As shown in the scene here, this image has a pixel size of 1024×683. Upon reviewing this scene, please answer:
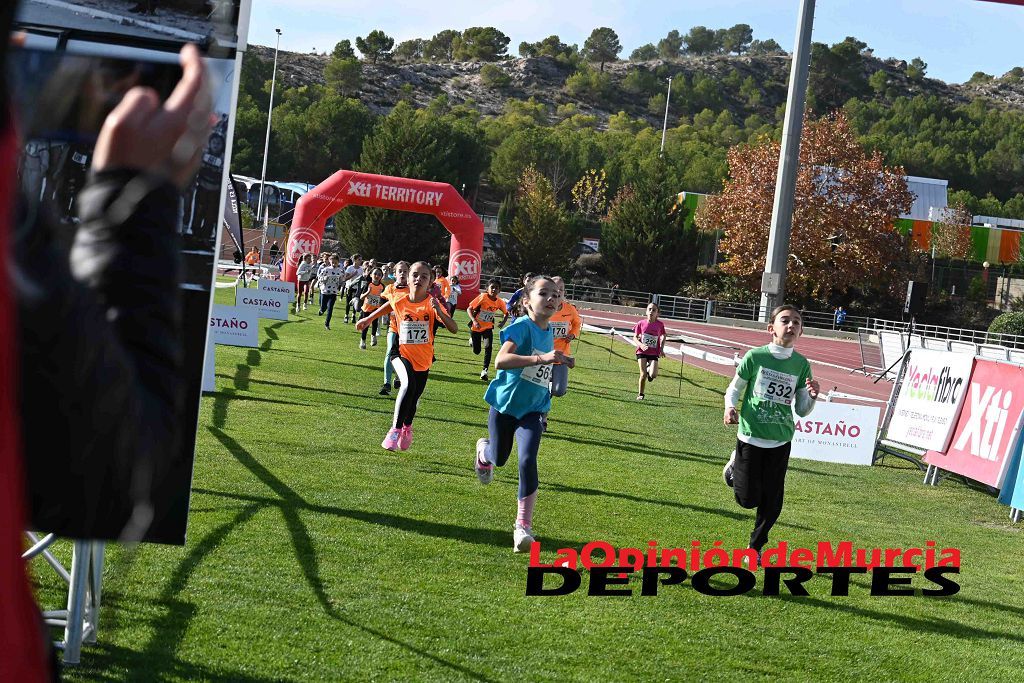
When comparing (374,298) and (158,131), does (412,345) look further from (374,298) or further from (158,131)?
(374,298)

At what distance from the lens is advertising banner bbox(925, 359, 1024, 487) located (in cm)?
1273

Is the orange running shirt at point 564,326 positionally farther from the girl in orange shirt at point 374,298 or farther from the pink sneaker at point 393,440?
the girl in orange shirt at point 374,298

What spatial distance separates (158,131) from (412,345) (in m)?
11.4

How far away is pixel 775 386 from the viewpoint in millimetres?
8484

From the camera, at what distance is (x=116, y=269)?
1046mm

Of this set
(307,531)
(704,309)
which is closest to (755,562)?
(307,531)

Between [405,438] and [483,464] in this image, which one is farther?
[405,438]

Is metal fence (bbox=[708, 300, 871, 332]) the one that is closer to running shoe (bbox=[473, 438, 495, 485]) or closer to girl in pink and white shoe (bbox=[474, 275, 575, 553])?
running shoe (bbox=[473, 438, 495, 485])

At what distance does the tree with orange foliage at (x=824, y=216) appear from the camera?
63.9 metres

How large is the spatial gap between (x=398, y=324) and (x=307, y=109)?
93.4 meters

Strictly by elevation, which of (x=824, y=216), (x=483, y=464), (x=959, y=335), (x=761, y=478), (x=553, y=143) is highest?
(x=553, y=143)

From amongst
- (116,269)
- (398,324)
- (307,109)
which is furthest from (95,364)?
(307,109)

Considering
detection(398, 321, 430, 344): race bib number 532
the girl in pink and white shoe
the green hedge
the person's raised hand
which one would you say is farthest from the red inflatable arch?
the person's raised hand

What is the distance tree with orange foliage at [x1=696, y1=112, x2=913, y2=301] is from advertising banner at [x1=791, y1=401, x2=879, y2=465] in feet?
164
